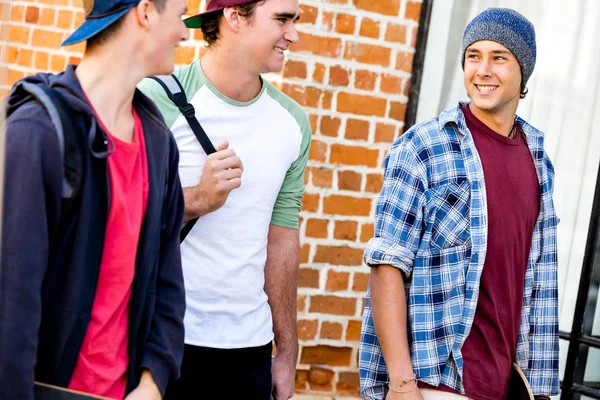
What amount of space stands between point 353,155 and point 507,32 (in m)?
1.46

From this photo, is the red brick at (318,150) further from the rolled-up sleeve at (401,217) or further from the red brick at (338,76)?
the rolled-up sleeve at (401,217)

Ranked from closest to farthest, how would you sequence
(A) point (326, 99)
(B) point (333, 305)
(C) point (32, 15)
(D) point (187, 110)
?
1. (D) point (187, 110)
2. (A) point (326, 99)
3. (B) point (333, 305)
4. (C) point (32, 15)

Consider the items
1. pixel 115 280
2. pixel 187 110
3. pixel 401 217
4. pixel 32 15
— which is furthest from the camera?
pixel 32 15

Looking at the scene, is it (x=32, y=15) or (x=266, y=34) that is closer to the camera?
(x=266, y=34)

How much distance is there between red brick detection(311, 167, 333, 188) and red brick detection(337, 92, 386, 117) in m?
0.29

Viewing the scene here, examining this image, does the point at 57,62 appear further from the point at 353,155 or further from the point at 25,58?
the point at 353,155

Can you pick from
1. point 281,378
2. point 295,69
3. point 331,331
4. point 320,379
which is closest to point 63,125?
point 281,378

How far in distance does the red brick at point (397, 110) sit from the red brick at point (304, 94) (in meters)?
0.39

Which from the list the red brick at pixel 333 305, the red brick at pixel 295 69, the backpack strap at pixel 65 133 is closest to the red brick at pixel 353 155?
the red brick at pixel 295 69

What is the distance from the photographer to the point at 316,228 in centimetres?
473

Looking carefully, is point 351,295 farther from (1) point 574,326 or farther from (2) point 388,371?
(2) point 388,371

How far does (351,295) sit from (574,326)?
1.03m

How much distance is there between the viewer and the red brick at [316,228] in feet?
15.5

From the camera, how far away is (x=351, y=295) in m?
4.85
